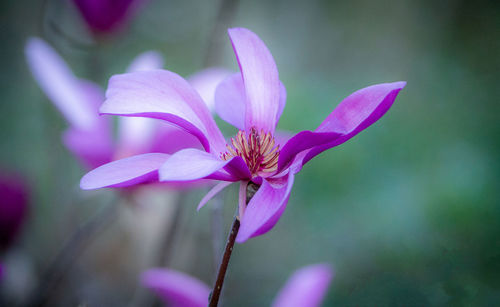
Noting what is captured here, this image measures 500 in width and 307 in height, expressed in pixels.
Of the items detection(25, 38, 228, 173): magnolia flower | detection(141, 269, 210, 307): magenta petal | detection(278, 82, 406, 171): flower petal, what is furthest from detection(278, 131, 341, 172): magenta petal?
detection(25, 38, 228, 173): magnolia flower

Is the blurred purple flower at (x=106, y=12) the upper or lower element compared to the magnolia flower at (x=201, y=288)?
upper

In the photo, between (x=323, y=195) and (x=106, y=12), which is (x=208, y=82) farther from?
(x=323, y=195)

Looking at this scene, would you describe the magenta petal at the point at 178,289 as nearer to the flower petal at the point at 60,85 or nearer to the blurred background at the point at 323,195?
the blurred background at the point at 323,195

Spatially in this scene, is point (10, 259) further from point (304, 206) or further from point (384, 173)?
point (384, 173)

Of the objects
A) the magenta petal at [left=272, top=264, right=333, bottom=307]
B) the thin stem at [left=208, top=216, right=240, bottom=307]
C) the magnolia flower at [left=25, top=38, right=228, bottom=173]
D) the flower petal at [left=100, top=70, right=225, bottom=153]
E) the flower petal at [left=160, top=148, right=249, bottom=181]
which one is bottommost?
the magenta petal at [left=272, top=264, right=333, bottom=307]

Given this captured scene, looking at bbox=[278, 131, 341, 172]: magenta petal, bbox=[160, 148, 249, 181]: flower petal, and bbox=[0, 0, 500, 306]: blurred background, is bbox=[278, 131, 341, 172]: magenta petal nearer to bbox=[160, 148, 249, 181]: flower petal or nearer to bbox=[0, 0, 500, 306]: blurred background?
bbox=[160, 148, 249, 181]: flower petal

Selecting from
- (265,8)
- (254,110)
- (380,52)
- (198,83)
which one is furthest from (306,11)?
(254,110)

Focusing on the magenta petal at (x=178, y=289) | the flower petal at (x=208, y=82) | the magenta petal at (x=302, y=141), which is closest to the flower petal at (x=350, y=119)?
the magenta petal at (x=302, y=141)
